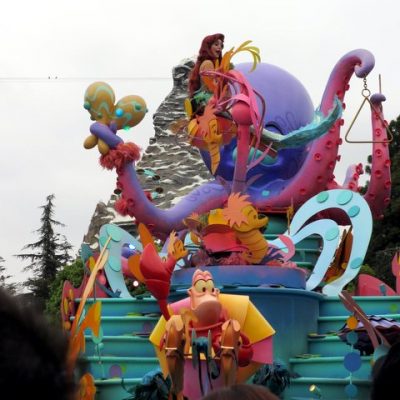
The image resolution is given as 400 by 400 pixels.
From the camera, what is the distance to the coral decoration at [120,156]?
10.1 m

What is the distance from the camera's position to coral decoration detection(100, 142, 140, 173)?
396 inches

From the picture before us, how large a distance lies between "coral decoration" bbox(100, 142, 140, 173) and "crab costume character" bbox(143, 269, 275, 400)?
3146 millimetres

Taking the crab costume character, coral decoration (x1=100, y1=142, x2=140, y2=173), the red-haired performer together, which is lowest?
the crab costume character

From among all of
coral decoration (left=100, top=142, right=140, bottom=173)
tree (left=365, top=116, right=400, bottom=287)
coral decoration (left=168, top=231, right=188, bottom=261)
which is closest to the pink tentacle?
coral decoration (left=100, top=142, right=140, bottom=173)

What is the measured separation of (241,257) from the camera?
364 inches

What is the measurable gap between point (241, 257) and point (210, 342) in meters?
2.56

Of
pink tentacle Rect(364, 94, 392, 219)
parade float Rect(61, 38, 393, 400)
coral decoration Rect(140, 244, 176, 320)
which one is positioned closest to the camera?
parade float Rect(61, 38, 393, 400)

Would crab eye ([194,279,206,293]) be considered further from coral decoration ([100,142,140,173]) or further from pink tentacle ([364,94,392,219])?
pink tentacle ([364,94,392,219])

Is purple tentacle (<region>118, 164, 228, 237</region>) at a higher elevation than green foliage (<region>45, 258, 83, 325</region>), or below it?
higher

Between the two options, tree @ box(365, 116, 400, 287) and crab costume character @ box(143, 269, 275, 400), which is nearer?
crab costume character @ box(143, 269, 275, 400)

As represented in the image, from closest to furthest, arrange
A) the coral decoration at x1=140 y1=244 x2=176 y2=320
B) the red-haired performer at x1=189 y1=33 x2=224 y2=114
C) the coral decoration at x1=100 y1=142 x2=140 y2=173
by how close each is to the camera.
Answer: the coral decoration at x1=140 y1=244 x2=176 y2=320, the coral decoration at x1=100 y1=142 x2=140 y2=173, the red-haired performer at x1=189 y1=33 x2=224 y2=114

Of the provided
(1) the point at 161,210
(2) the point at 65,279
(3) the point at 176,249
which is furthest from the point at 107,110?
(2) the point at 65,279

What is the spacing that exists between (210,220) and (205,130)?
3.51ft

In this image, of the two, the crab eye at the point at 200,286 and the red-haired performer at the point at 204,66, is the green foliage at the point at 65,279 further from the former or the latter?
the crab eye at the point at 200,286
